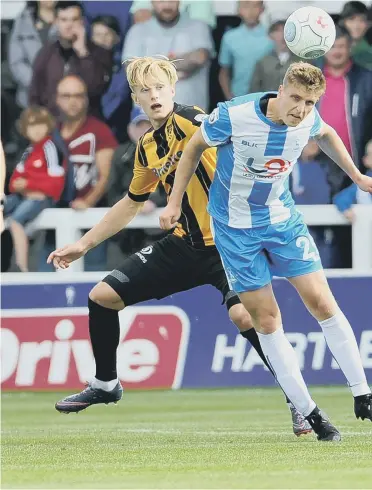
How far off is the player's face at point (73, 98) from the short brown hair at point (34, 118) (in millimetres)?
192

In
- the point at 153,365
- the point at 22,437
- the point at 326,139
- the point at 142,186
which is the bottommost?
the point at 153,365

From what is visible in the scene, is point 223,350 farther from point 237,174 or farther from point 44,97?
point 237,174

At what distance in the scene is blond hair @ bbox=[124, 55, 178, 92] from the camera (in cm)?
834

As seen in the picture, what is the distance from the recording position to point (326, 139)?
7879 millimetres

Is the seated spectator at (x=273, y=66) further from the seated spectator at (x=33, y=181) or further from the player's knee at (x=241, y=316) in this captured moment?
the player's knee at (x=241, y=316)

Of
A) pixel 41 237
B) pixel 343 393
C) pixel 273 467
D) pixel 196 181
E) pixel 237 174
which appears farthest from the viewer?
pixel 41 237

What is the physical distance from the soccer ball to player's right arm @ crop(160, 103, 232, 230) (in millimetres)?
798

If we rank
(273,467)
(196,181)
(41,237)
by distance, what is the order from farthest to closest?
(41,237) → (196,181) → (273,467)

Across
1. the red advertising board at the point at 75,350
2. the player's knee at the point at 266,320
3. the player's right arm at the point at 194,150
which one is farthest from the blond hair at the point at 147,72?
the red advertising board at the point at 75,350

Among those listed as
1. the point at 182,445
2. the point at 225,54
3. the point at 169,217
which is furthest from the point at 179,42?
the point at 182,445

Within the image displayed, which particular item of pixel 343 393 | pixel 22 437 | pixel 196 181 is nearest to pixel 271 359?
pixel 196 181

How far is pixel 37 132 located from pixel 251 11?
8.53 feet

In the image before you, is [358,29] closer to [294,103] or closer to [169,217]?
[294,103]

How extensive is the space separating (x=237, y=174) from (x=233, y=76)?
5986 mm
